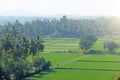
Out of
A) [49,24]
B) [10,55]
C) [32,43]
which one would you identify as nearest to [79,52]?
[32,43]

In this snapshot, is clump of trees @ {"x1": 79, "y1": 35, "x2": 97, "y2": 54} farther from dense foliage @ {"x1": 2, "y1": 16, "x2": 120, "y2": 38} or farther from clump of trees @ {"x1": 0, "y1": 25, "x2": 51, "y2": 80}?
dense foliage @ {"x1": 2, "y1": 16, "x2": 120, "y2": 38}

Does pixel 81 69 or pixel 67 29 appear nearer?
pixel 81 69

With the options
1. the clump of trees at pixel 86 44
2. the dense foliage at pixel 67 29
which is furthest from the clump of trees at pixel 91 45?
the dense foliage at pixel 67 29

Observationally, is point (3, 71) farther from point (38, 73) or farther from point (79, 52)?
point (79, 52)

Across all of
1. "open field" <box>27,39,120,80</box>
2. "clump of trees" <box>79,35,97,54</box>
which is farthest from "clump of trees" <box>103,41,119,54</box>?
"open field" <box>27,39,120,80</box>

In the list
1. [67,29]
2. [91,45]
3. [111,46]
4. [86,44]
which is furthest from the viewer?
[67,29]

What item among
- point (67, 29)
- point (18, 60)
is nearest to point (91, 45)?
point (18, 60)

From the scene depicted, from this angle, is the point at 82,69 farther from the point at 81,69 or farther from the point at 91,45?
the point at 91,45

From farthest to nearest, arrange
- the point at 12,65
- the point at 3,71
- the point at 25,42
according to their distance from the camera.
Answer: the point at 25,42, the point at 12,65, the point at 3,71
